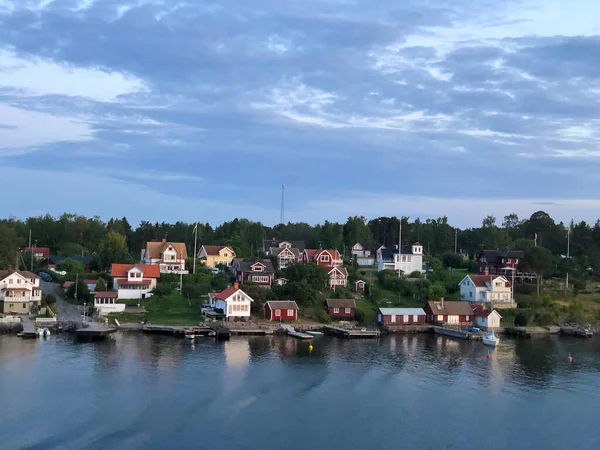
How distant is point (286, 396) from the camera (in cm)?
3519

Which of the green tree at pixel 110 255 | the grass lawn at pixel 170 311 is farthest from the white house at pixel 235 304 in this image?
the green tree at pixel 110 255

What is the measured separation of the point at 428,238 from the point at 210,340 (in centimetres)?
6151

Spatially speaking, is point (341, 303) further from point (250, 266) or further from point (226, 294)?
point (250, 266)

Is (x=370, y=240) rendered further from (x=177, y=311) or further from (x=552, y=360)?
(x=552, y=360)

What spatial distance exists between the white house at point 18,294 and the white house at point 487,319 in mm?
42869

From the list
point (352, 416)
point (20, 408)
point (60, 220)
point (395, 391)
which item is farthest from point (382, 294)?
point (60, 220)

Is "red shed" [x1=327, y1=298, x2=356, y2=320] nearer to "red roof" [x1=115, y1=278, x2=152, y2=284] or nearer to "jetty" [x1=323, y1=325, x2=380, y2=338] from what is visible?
"jetty" [x1=323, y1=325, x2=380, y2=338]

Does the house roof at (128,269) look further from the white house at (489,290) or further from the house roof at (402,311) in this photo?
the white house at (489,290)

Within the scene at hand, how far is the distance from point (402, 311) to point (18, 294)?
36.6m

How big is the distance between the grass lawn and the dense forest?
88.2 feet

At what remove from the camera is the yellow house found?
277 ft

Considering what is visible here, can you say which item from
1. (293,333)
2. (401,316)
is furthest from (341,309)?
(293,333)

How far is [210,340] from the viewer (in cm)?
5153

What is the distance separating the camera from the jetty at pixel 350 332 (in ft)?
182
